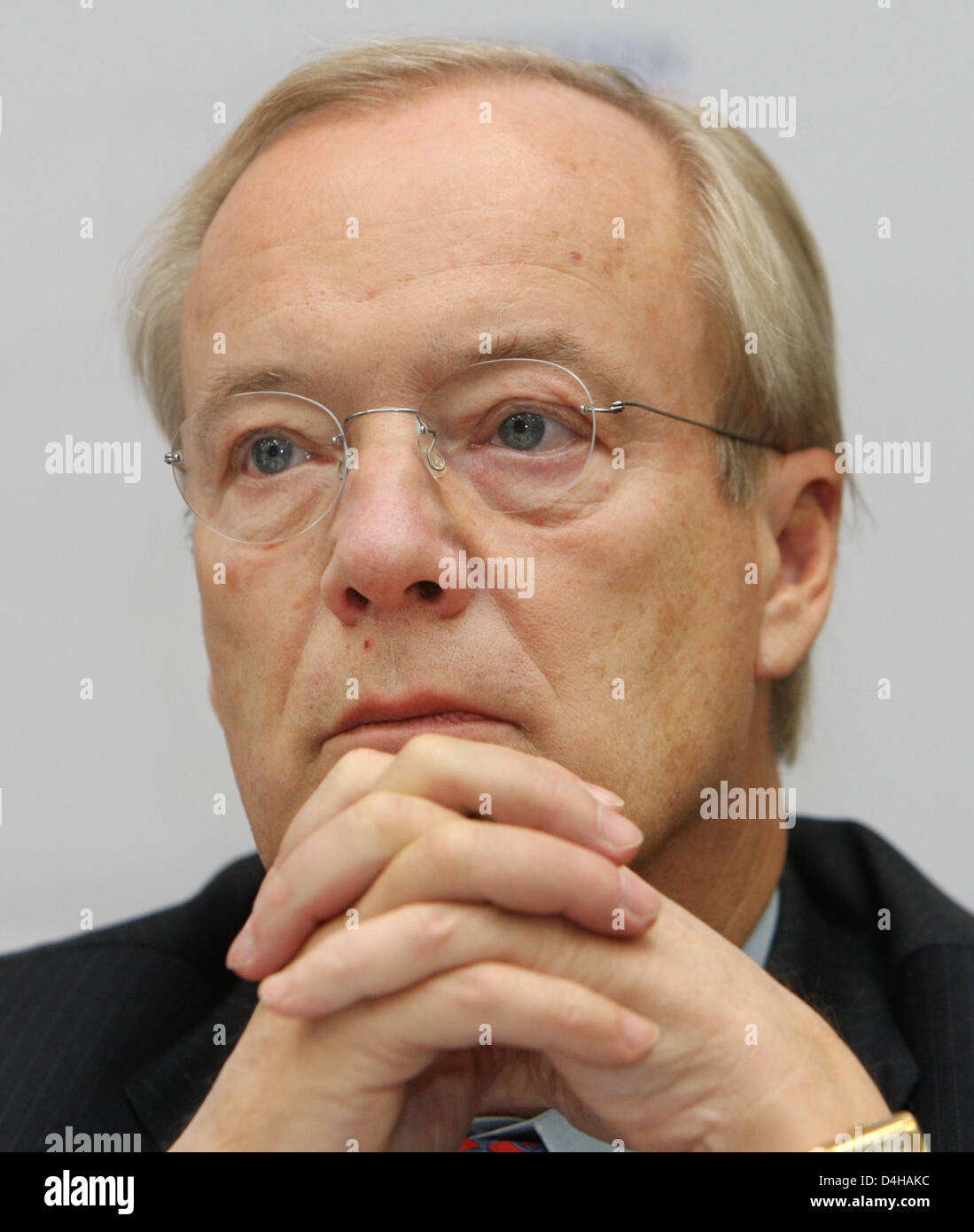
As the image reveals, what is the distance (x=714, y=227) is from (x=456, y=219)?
496 millimetres

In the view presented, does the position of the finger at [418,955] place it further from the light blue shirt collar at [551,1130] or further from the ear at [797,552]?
the ear at [797,552]

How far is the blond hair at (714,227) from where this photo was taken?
2.21m

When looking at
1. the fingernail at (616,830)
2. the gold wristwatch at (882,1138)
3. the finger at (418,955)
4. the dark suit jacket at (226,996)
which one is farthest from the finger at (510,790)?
the dark suit jacket at (226,996)

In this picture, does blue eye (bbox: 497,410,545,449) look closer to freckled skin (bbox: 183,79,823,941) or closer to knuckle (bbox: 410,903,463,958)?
freckled skin (bbox: 183,79,823,941)

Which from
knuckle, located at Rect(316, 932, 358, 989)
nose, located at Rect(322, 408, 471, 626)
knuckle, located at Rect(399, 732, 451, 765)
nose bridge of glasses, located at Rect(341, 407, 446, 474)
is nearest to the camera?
knuckle, located at Rect(316, 932, 358, 989)

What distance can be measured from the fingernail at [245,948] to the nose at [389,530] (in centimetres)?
47

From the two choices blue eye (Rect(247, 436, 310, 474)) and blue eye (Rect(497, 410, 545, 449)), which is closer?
blue eye (Rect(497, 410, 545, 449))

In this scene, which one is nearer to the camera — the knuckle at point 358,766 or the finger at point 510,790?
the finger at point 510,790

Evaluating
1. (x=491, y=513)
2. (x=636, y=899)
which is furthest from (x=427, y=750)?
(x=491, y=513)

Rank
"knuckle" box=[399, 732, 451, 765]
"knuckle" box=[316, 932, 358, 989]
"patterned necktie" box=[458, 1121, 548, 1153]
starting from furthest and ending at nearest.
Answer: "patterned necktie" box=[458, 1121, 548, 1153], "knuckle" box=[399, 732, 451, 765], "knuckle" box=[316, 932, 358, 989]

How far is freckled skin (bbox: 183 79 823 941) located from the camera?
1863mm

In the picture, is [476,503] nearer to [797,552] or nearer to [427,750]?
[427,750]

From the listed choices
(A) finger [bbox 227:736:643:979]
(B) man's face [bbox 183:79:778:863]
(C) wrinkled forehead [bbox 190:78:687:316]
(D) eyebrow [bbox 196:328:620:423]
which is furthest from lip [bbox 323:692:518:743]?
(C) wrinkled forehead [bbox 190:78:687:316]

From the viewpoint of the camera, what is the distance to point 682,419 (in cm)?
209
